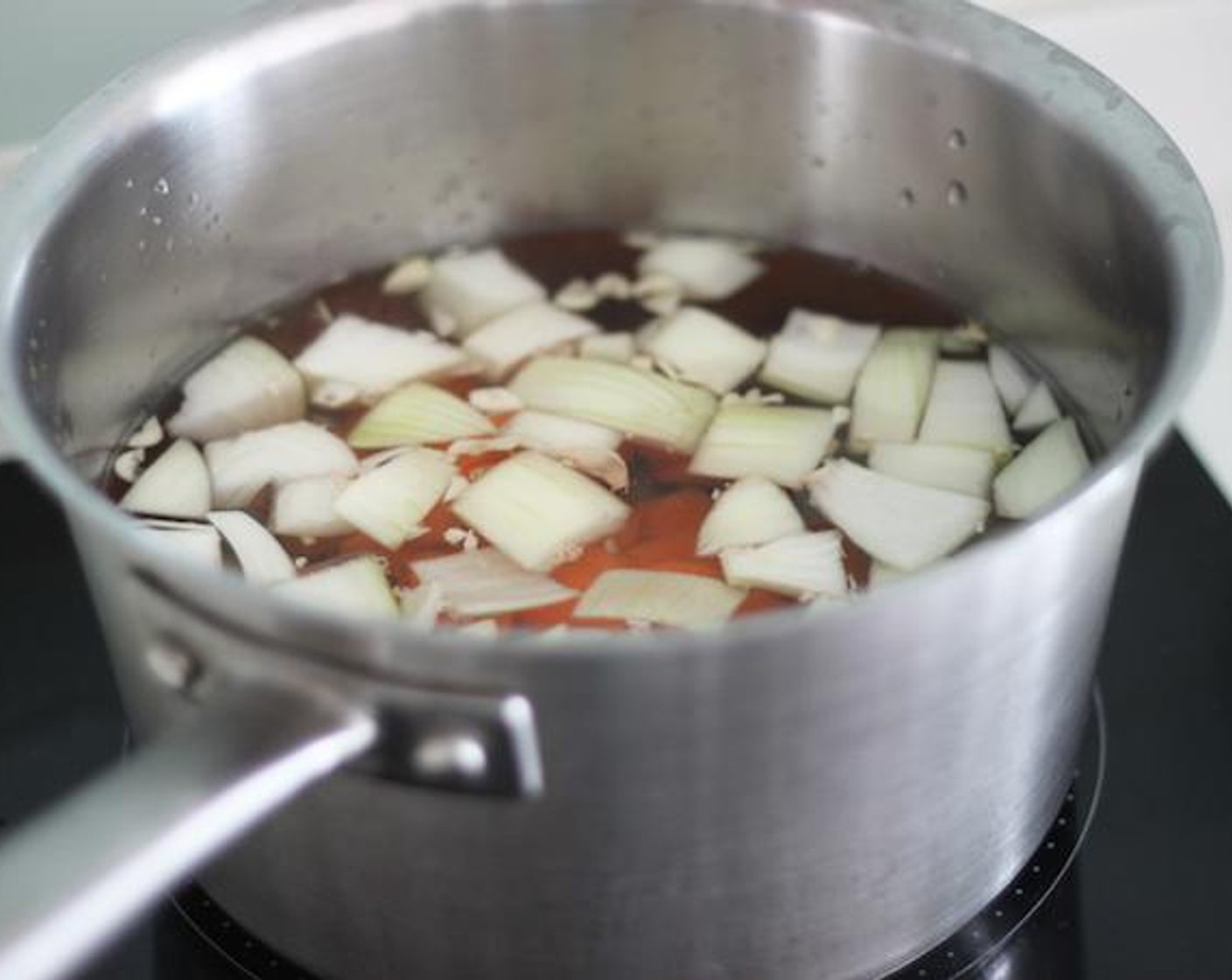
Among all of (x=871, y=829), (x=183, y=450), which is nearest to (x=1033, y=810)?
(x=871, y=829)

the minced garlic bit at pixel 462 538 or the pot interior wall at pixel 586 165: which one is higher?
the pot interior wall at pixel 586 165

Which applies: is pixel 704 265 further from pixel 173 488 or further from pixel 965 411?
pixel 173 488

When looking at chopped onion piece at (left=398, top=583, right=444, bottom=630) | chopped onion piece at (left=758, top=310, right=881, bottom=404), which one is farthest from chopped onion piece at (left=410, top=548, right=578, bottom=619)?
chopped onion piece at (left=758, top=310, right=881, bottom=404)

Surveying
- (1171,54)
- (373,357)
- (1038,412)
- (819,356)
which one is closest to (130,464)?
(373,357)

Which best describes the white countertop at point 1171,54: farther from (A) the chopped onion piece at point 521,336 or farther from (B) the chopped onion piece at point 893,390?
(A) the chopped onion piece at point 521,336

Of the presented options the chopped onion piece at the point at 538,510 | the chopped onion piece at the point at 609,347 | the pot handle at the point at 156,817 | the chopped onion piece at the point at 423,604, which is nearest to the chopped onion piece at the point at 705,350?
the chopped onion piece at the point at 609,347

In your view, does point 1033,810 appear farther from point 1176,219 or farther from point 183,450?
point 183,450
